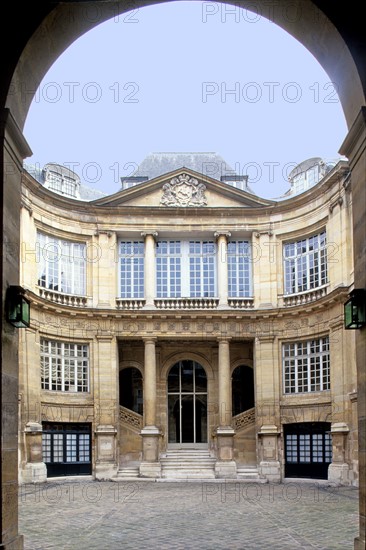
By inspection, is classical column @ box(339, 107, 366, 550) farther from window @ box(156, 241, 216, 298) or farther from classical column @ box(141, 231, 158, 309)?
window @ box(156, 241, 216, 298)

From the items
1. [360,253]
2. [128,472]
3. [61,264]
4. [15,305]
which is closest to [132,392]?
[128,472]

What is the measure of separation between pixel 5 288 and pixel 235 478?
21.3 meters

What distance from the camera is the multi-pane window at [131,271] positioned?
30.6m

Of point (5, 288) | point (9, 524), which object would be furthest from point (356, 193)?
point (9, 524)

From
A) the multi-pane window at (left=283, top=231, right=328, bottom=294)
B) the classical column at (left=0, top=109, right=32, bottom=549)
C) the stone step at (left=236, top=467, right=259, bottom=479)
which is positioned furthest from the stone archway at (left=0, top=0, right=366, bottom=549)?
the stone step at (left=236, top=467, right=259, bottom=479)

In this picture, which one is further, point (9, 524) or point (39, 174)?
point (39, 174)

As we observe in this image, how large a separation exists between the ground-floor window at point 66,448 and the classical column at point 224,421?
503 cm

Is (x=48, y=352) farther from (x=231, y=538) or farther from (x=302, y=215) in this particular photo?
(x=231, y=538)

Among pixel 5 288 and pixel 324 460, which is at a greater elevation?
pixel 5 288

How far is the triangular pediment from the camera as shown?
100ft

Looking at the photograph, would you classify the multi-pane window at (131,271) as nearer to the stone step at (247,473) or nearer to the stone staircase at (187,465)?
the stone staircase at (187,465)

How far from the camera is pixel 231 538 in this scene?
495 inches

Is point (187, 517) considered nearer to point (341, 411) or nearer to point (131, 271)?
point (341, 411)

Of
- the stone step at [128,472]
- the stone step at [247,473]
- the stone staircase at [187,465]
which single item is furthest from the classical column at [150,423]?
the stone step at [247,473]
